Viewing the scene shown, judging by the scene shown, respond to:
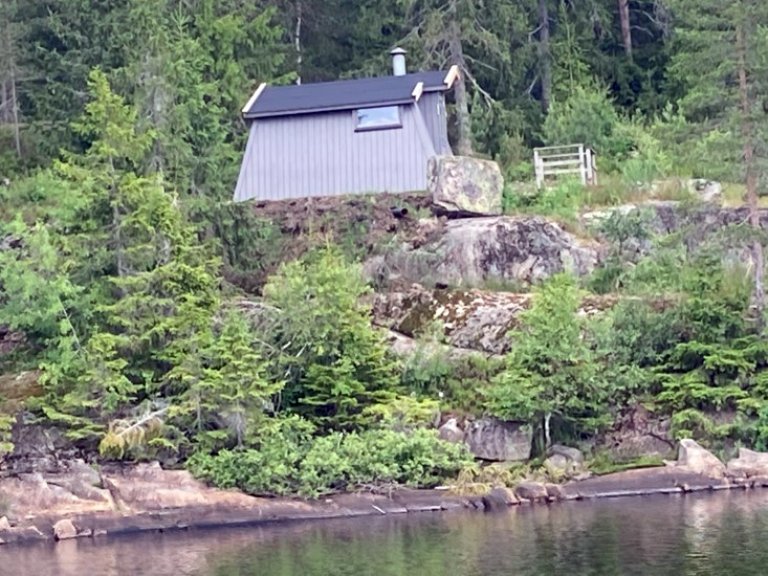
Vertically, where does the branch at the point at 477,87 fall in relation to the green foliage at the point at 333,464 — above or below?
above

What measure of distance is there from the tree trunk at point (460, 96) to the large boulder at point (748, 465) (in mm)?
16552

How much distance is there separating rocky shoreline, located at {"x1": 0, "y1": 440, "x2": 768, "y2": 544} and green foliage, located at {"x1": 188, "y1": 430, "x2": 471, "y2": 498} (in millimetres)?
309

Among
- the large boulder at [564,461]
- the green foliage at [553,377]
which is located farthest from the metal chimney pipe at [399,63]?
the large boulder at [564,461]

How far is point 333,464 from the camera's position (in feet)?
97.4

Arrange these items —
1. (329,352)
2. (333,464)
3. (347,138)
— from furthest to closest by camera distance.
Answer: (347,138) → (329,352) → (333,464)

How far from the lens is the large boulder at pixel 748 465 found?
29.7m

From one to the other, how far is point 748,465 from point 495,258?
9913mm

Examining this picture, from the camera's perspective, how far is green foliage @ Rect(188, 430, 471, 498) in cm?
2966

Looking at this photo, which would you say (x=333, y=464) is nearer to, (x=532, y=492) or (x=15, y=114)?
(x=532, y=492)

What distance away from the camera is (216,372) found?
30.7 meters

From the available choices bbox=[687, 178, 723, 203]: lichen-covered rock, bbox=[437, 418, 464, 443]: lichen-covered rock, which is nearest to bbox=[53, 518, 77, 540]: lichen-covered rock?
bbox=[437, 418, 464, 443]: lichen-covered rock

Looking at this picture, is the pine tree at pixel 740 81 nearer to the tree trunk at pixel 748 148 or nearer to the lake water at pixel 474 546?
the tree trunk at pixel 748 148

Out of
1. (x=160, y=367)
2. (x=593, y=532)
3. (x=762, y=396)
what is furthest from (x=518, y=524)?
(x=160, y=367)

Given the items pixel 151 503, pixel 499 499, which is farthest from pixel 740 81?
pixel 151 503
